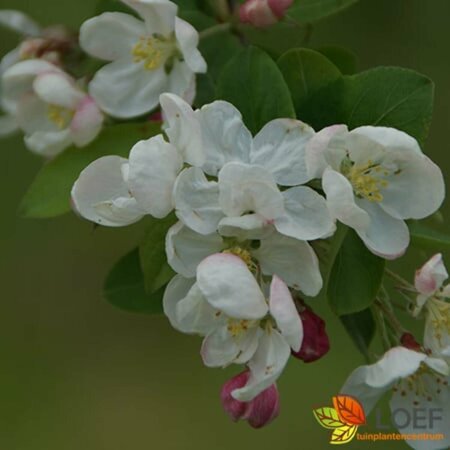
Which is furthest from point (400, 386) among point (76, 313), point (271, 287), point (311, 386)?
point (76, 313)

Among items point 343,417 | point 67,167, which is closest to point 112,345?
point 67,167

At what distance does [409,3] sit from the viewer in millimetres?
2578

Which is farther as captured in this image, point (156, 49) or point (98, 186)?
point (156, 49)

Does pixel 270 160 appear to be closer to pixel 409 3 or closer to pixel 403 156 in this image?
pixel 403 156

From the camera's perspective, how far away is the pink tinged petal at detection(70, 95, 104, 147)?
1.14 m

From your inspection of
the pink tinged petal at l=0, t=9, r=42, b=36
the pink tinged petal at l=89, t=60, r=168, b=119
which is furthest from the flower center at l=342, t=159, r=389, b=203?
the pink tinged petal at l=0, t=9, r=42, b=36

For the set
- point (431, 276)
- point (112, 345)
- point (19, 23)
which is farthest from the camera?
point (112, 345)

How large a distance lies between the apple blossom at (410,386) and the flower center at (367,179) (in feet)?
0.52

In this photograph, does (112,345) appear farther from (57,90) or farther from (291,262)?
(291,262)

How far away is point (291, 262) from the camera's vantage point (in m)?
0.90

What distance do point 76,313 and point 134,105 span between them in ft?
4.62

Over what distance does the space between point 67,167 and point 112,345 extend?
1.37 m

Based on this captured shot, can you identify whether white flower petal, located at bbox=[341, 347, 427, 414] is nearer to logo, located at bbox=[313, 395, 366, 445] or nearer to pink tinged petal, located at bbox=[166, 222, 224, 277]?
logo, located at bbox=[313, 395, 366, 445]

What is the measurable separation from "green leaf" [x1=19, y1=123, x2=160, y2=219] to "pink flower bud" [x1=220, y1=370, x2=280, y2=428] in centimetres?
31
